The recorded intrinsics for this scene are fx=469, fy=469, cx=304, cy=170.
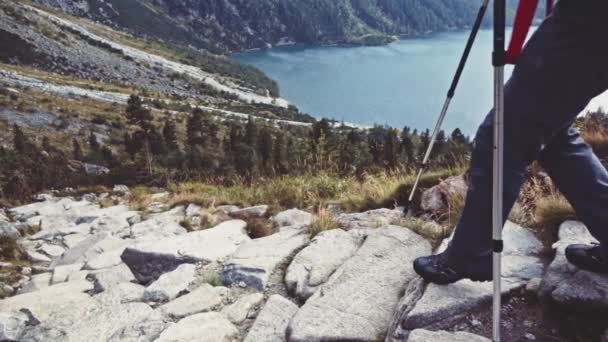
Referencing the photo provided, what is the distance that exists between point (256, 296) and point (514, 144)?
224 centimetres

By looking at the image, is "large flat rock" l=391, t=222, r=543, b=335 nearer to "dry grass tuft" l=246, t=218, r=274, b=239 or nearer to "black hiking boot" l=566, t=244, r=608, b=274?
"black hiking boot" l=566, t=244, r=608, b=274

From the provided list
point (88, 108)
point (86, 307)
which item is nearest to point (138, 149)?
point (88, 108)

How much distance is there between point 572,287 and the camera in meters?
2.68

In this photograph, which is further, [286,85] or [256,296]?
[286,85]

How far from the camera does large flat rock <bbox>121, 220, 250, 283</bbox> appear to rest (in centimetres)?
473

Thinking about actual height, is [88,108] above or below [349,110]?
above

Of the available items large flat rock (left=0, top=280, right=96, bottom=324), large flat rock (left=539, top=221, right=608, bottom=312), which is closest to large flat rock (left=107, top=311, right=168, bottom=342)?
large flat rock (left=0, top=280, right=96, bottom=324)

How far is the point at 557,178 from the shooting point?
2.80 meters

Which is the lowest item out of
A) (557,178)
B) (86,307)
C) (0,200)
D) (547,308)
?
(0,200)

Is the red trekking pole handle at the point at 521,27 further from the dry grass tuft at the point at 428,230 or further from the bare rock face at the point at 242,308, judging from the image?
the bare rock face at the point at 242,308

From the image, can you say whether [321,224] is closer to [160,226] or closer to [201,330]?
[201,330]

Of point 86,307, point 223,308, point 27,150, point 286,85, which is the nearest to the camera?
point 223,308

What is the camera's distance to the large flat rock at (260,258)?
13.1 feet

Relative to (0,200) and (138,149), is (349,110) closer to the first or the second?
(138,149)
